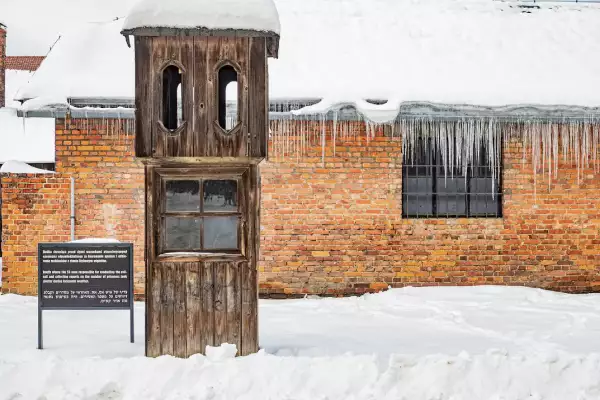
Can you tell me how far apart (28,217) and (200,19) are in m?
4.92

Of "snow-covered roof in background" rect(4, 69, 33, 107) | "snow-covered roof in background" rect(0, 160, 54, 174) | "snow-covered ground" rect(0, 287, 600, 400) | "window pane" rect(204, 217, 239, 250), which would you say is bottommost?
"snow-covered ground" rect(0, 287, 600, 400)

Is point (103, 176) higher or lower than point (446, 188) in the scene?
higher

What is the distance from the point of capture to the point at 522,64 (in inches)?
340

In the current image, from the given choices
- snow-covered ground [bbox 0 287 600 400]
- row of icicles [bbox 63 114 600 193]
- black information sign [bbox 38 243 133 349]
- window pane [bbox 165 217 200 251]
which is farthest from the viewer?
row of icicles [bbox 63 114 600 193]

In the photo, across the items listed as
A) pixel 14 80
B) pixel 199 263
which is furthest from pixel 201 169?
pixel 14 80

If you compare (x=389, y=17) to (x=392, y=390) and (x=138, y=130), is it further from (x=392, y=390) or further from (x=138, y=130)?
(x=392, y=390)

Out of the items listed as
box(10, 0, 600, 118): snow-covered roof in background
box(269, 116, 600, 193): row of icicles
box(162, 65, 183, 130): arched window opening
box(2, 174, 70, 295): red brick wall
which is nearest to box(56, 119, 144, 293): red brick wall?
box(2, 174, 70, 295): red brick wall

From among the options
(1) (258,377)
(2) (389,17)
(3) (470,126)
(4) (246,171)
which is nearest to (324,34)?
(2) (389,17)

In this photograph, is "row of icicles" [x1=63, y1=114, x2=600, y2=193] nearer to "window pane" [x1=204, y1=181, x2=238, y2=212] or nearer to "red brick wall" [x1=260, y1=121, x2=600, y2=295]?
"red brick wall" [x1=260, y1=121, x2=600, y2=295]

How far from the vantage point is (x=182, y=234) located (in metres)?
4.91

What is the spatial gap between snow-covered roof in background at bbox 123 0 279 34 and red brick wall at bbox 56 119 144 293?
356 centimetres

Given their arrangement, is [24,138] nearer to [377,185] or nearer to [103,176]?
[103,176]

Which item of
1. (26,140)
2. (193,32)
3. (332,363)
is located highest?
(193,32)

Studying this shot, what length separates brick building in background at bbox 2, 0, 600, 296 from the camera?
7.88 meters
